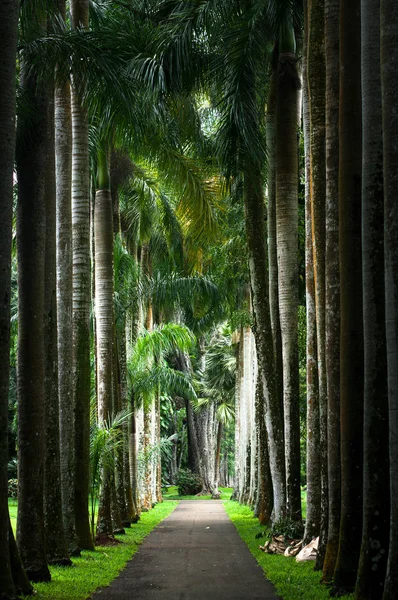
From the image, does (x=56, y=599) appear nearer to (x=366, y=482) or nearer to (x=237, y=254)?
(x=366, y=482)

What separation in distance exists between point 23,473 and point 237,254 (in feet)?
45.3

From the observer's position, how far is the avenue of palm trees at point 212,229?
9.05m

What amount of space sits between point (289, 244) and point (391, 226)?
10.4 metres

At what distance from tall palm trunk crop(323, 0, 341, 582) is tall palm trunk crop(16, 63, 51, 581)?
3.77 meters

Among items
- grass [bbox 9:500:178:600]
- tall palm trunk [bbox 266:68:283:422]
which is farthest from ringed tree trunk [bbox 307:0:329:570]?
tall palm trunk [bbox 266:68:283:422]

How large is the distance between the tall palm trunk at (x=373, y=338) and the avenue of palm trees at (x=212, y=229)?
0.07 ft

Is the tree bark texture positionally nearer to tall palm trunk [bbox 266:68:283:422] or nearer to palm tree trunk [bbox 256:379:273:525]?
tall palm trunk [bbox 266:68:283:422]

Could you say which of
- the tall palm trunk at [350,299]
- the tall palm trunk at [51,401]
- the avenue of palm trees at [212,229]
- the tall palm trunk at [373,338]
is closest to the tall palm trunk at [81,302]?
the avenue of palm trees at [212,229]

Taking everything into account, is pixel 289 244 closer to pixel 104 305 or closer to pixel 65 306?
pixel 104 305

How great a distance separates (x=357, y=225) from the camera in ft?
34.3

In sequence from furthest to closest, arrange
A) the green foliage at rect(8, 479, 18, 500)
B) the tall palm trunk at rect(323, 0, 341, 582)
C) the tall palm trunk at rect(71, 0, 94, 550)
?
1. the green foliage at rect(8, 479, 18, 500)
2. the tall palm trunk at rect(71, 0, 94, 550)
3. the tall palm trunk at rect(323, 0, 341, 582)

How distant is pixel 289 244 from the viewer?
18188mm

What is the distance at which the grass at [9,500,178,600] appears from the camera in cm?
1099

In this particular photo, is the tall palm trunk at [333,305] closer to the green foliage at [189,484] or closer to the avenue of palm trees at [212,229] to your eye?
the avenue of palm trees at [212,229]
